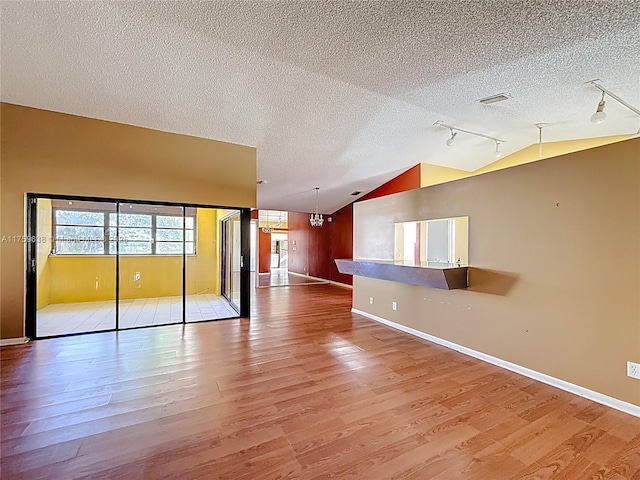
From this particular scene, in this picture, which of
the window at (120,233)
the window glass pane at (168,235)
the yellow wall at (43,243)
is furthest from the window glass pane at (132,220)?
the yellow wall at (43,243)

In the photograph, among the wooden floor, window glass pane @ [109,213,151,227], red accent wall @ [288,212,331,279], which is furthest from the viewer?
A: red accent wall @ [288,212,331,279]

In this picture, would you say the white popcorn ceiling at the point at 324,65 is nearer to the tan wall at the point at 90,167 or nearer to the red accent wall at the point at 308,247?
the tan wall at the point at 90,167

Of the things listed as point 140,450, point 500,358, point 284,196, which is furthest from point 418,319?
point 284,196

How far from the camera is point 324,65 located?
332 cm

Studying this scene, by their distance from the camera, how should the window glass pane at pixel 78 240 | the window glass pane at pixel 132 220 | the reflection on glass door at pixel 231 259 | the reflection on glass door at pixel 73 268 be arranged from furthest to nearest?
the reflection on glass door at pixel 231 259 < the window glass pane at pixel 78 240 < the window glass pane at pixel 132 220 < the reflection on glass door at pixel 73 268

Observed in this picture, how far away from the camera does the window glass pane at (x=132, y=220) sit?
197 inches

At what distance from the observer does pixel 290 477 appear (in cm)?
179

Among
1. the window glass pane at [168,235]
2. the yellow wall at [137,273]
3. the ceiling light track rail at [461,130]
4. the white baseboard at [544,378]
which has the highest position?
the ceiling light track rail at [461,130]

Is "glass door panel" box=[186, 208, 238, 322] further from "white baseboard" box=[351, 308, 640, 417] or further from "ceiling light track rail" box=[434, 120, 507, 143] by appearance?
"ceiling light track rail" box=[434, 120, 507, 143]

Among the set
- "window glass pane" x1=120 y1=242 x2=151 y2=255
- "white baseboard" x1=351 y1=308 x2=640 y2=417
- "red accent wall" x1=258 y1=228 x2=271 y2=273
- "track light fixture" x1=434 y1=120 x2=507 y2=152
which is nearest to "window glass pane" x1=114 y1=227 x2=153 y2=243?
"window glass pane" x1=120 y1=242 x2=151 y2=255

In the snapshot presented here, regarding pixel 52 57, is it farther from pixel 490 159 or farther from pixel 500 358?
pixel 490 159

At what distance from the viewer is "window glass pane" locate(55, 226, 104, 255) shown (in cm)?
512

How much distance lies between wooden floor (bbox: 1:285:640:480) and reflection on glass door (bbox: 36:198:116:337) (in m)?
1.18

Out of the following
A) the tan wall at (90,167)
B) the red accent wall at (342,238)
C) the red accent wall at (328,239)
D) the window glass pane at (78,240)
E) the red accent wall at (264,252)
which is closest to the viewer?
the tan wall at (90,167)
